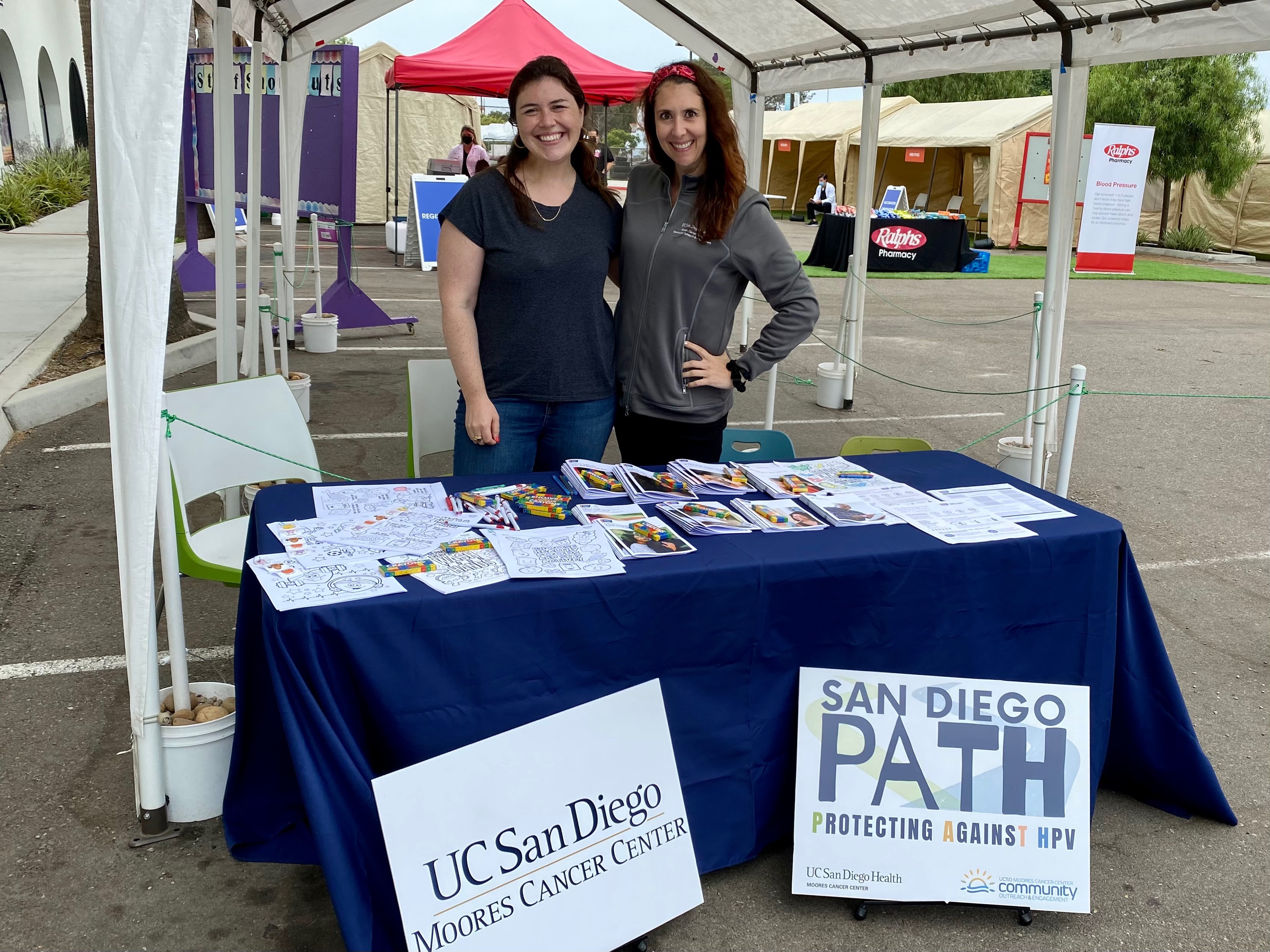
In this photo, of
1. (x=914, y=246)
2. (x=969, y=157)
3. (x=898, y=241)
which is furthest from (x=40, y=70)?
(x=969, y=157)

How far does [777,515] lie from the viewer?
8.45ft

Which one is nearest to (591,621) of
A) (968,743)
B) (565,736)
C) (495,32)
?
(565,736)

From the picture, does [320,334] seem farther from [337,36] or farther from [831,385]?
[831,385]

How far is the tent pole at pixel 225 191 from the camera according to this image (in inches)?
159

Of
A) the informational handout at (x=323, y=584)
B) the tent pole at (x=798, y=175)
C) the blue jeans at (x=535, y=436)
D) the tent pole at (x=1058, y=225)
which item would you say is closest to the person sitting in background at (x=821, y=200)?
the tent pole at (x=798, y=175)

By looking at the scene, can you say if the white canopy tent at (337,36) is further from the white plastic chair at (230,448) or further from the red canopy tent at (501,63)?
the red canopy tent at (501,63)

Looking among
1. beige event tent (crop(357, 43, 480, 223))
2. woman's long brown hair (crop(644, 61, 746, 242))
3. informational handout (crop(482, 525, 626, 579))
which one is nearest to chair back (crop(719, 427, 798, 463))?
woman's long brown hair (crop(644, 61, 746, 242))

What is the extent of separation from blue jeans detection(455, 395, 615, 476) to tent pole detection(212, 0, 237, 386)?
5.23 feet

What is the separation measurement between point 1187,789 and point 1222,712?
72 cm

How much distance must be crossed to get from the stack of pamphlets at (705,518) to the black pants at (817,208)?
1699 cm

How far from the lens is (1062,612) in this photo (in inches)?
101

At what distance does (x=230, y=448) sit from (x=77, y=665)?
83cm

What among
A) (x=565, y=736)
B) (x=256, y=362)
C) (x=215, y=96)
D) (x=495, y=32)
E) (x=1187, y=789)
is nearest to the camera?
(x=565, y=736)

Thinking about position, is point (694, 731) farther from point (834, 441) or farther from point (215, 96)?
point (834, 441)
